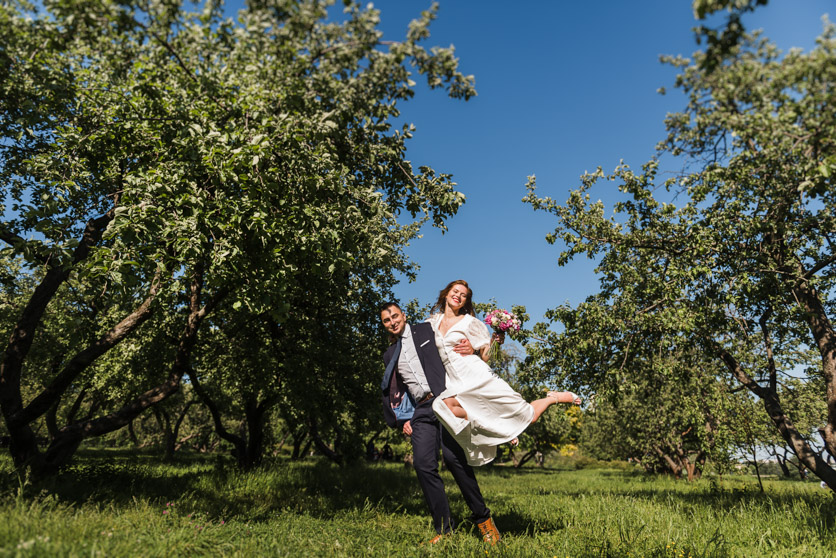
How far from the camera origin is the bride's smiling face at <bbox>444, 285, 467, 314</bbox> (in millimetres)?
5809

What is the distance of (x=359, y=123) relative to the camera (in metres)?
6.06

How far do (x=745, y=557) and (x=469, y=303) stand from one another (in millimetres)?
3751

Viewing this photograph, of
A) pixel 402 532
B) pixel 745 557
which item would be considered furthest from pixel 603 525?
pixel 402 532

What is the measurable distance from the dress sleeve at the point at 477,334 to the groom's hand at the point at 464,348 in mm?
72

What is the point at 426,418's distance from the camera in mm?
5262

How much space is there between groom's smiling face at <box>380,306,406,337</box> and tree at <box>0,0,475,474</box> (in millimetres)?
665

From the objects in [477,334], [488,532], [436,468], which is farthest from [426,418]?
[488,532]

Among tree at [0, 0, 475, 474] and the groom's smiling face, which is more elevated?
tree at [0, 0, 475, 474]

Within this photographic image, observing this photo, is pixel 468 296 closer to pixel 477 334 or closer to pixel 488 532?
pixel 477 334

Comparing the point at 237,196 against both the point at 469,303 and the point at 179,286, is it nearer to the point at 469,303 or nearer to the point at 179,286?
the point at 179,286

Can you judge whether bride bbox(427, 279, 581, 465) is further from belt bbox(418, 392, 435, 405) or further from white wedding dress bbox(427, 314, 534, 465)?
belt bbox(418, 392, 435, 405)

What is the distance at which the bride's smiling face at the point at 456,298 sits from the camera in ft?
19.1

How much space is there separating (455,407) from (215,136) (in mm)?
4058

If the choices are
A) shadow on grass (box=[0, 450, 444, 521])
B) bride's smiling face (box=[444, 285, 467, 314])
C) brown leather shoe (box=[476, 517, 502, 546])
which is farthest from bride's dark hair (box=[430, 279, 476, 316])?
shadow on grass (box=[0, 450, 444, 521])
